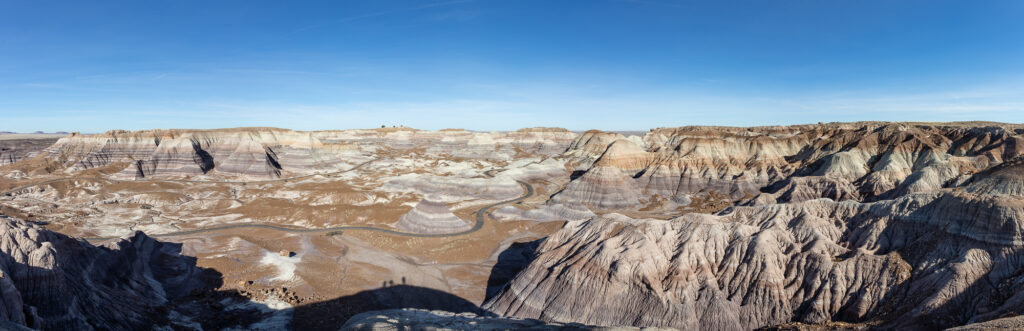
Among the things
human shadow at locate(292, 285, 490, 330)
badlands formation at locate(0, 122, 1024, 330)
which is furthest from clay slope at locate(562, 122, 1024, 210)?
human shadow at locate(292, 285, 490, 330)

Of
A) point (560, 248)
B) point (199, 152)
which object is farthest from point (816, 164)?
point (199, 152)

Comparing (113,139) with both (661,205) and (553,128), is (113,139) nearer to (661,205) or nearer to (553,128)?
(661,205)

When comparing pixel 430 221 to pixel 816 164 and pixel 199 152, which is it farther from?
pixel 199 152

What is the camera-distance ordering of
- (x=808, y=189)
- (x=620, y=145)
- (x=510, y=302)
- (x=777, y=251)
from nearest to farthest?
(x=777, y=251)
(x=510, y=302)
(x=808, y=189)
(x=620, y=145)

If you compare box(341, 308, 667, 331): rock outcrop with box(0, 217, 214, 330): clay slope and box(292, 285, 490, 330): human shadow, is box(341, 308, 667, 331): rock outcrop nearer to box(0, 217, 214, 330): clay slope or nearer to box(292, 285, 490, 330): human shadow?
box(0, 217, 214, 330): clay slope

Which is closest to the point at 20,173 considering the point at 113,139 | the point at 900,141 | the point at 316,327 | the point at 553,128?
the point at 113,139

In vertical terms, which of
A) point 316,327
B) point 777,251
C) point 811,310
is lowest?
point 316,327
